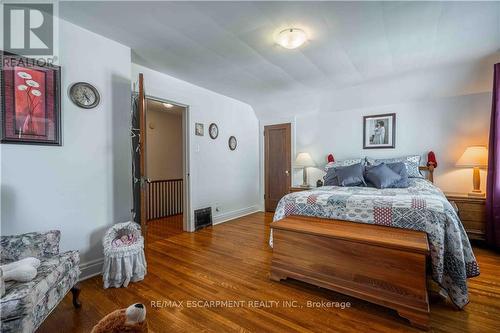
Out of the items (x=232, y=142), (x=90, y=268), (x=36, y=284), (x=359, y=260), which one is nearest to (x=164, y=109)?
(x=232, y=142)

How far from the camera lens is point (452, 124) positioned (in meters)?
3.39

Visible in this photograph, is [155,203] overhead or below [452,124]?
below

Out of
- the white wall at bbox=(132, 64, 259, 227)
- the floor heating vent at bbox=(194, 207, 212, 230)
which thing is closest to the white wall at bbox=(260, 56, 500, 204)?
the white wall at bbox=(132, 64, 259, 227)

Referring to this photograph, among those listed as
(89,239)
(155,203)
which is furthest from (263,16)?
(155,203)

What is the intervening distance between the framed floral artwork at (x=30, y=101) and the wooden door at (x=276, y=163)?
375 cm

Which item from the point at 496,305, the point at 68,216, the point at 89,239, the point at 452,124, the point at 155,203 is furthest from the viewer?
the point at 155,203

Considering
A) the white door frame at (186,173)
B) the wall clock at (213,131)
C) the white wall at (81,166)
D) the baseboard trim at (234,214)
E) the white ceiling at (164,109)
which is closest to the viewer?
the white wall at (81,166)

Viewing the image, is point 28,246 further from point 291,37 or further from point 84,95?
point 291,37

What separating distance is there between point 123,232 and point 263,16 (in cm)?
246

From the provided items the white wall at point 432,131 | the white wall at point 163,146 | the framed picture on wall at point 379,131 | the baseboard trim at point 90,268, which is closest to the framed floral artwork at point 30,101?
the baseboard trim at point 90,268

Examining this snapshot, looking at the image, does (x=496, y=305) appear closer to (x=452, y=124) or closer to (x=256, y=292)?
(x=256, y=292)

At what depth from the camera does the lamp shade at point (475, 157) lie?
2963mm

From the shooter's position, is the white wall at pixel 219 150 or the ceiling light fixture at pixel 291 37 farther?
the white wall at pixel 219 150

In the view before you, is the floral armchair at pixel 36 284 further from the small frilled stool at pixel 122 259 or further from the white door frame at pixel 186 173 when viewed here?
the white door frame at pixel 186 173
